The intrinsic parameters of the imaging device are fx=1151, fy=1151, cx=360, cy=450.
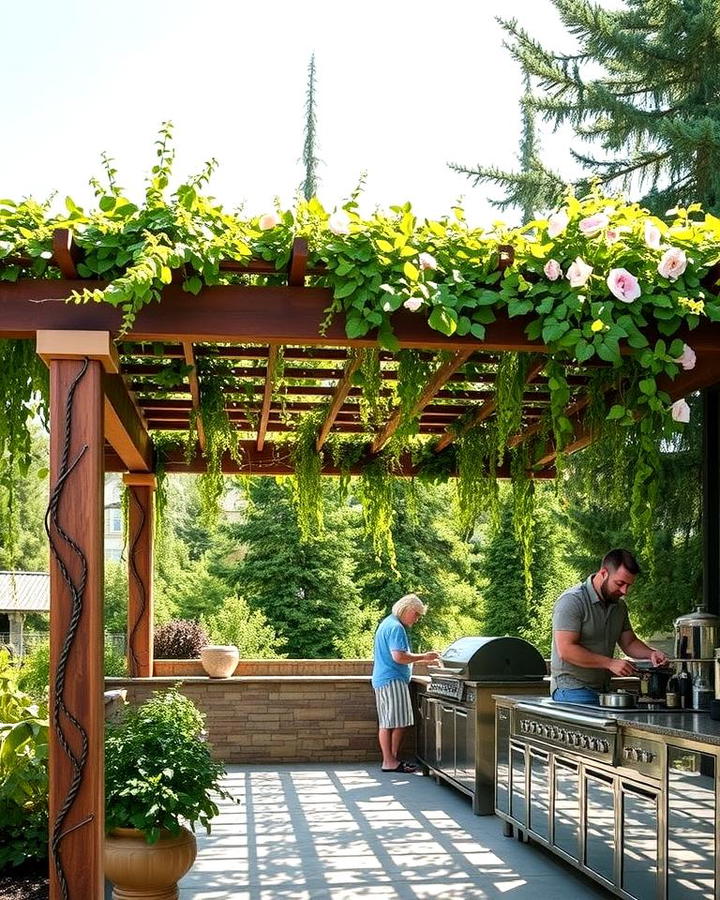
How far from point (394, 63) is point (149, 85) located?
675cm

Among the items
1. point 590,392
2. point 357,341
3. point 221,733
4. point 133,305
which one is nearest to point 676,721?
point 590,392

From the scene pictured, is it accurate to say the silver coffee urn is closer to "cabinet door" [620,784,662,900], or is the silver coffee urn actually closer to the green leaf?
"cabinet door" [620,784,662,900]

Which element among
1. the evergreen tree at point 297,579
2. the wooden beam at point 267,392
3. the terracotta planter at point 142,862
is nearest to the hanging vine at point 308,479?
the wooden beam at point 267,392

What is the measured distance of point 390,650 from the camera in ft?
33.2

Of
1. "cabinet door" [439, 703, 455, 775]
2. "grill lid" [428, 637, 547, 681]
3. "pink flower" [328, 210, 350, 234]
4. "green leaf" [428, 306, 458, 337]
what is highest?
"pink flower" [328, 210, 350, 234]

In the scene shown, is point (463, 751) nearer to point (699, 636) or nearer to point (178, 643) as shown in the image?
point (699, 636)

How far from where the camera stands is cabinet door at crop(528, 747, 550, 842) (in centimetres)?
638

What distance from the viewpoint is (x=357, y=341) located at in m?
4.99

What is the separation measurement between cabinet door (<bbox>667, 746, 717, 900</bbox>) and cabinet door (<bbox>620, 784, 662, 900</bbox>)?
141 millimetres

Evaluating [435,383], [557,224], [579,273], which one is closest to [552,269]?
[579,273]

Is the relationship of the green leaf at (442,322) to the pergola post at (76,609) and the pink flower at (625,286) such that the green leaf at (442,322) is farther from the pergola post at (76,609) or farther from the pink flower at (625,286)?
the pergola post at (76,609)

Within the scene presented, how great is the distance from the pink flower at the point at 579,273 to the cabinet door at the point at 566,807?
2.52 meters

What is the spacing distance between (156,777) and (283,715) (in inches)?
227

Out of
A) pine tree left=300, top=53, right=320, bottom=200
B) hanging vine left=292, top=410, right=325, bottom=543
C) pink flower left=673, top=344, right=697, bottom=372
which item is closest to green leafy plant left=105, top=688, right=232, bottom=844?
pink flower left=673, top=344, right=697, bottom=372
